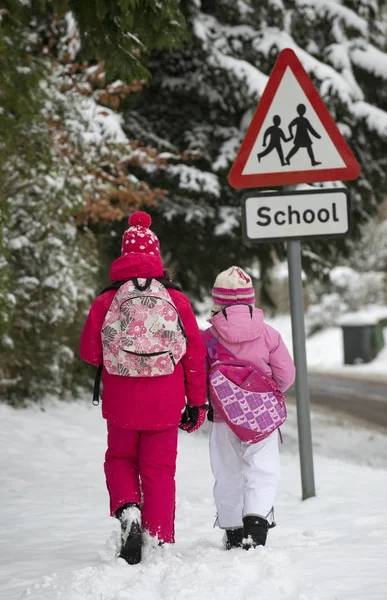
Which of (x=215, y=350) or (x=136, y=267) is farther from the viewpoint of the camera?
(x=215, y=350)

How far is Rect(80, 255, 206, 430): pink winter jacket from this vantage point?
4023 mm

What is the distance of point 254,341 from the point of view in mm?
4383

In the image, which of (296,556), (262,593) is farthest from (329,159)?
(262,593)

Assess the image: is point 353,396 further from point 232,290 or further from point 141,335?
point 141,335

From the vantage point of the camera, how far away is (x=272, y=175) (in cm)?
524

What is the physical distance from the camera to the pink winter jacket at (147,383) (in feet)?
13.2

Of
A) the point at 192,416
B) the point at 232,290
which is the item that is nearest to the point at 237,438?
the point at 192,416

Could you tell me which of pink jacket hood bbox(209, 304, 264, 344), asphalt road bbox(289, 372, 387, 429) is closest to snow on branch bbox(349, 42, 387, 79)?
asphalt road bbox(289, 372, 387, 429)

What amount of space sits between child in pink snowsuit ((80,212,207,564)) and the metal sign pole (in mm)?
1306

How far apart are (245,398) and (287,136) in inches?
69.1

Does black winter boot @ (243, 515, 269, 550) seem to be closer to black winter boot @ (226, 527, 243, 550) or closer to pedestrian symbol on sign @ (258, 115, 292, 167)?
black winter boot @ (226, 527, 243, 550)

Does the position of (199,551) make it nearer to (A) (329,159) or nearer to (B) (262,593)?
(B) (262,593)

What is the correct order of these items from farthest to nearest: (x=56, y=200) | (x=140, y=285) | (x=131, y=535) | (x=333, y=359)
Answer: (x=333, y=359) → (x=56, y=200) → (x=140, y=285) → (x=131, y=535)

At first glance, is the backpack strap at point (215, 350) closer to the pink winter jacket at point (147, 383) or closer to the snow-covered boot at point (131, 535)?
the pink winter jacket at point (147, 383)
